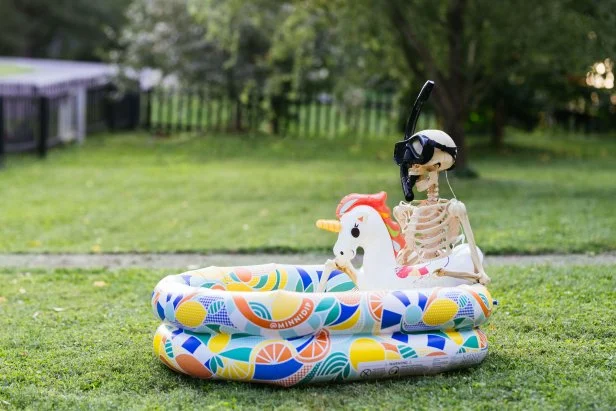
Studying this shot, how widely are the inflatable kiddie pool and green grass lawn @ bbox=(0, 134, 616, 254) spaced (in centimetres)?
424

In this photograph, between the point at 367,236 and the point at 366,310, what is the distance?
71 centimetres

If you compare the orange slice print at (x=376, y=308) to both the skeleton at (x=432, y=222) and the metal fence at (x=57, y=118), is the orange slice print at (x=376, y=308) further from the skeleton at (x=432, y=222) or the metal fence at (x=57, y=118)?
the metal fence at (x=57, y=118)

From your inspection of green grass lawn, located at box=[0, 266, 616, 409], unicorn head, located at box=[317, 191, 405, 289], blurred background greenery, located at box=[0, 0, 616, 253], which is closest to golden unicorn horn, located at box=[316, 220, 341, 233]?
unicorn head, located at box=[317, 191, 405, 289]

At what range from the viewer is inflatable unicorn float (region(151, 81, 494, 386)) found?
545 cm

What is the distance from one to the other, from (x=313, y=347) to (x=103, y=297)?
126 inches

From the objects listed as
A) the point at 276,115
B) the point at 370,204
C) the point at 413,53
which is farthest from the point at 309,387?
the point at 276,115

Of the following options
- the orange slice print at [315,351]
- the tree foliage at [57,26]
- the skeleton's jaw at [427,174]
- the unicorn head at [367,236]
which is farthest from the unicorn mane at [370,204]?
the tree foliage at [57,26]

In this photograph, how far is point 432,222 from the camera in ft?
20.1

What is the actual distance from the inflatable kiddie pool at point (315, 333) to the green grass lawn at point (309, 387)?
0.41ft

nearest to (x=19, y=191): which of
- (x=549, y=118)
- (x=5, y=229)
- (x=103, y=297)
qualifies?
(x=5, y=229)

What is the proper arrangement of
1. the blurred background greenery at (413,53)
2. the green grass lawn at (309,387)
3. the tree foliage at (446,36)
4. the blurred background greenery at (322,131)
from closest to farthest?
1. the green grass lawn at (309,387)
2. the blurred background greenery at (322,131)
3. the tree foliage at (446,36)
4. the blurred background greenery at (413,53)

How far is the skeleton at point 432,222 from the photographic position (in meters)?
6.06

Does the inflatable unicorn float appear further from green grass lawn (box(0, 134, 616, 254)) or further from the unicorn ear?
green grass lawn (box(0, 134, 616, 254))

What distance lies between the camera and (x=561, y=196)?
13.5 m
